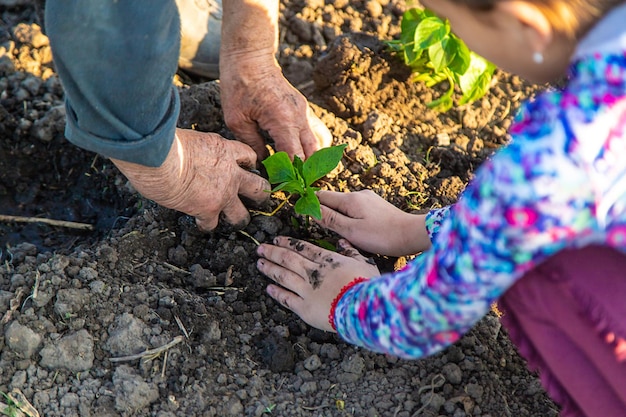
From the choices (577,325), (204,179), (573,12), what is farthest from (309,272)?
(573,12)

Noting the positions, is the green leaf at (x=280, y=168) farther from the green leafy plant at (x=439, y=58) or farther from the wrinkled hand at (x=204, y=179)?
the green leafy plant at (x=439, y=58)

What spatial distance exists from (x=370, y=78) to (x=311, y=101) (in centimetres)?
23

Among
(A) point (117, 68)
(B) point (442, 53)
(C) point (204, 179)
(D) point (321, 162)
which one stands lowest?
(C) point (204, 179)

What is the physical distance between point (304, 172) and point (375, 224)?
0.26 metres

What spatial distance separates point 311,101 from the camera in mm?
2592

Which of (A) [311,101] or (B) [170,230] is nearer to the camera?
(B) [170,230]

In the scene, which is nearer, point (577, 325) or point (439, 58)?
point (577, 325)

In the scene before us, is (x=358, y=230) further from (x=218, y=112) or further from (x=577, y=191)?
(x=577, y=191)

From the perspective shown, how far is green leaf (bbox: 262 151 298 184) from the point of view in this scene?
1.95 m

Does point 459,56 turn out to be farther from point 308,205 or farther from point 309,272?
point 309,272

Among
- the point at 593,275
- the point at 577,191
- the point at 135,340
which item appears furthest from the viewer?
the point at 135,340

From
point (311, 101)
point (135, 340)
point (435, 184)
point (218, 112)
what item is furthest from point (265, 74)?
point (135, 340)

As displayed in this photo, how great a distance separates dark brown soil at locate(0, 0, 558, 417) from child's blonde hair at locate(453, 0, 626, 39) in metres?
1.00

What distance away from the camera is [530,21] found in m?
1.18
